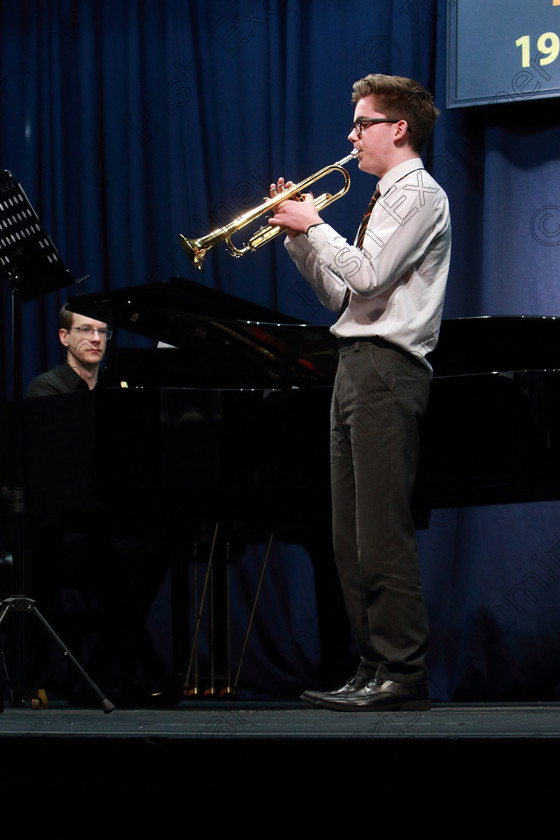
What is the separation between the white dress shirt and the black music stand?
84cm

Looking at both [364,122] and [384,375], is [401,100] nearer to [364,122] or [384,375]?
[364,122]

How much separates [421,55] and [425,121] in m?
2.37

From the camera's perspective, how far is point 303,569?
4.82 m

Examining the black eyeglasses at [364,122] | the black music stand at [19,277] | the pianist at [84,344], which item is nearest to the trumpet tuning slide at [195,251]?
the black music stand at [19,277]

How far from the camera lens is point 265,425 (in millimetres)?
3205

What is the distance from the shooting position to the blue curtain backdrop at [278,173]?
458 cm

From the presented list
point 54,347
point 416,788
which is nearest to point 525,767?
point 416,788

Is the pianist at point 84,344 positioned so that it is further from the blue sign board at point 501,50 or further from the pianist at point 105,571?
the blue sign board at point 501,50

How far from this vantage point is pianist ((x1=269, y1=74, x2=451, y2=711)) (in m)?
2.43

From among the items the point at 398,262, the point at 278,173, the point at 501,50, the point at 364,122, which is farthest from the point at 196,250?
the point at 501,50

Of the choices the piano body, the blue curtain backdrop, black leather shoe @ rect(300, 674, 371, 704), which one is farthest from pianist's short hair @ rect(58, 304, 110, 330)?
black leather shoe @ rect(300, 674, 371, 704)

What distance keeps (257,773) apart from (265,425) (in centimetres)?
150

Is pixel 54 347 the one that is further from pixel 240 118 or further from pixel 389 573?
pixel 389 573

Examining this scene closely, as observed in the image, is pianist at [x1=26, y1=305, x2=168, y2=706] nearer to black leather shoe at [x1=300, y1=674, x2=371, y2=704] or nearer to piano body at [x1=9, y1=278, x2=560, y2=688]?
piano body at [x1=9, y1=278, x2=560, y2=688]
